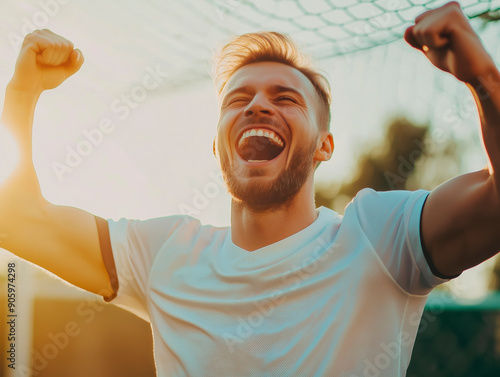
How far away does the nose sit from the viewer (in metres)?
2.18

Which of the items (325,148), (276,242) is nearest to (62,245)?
(276,242)

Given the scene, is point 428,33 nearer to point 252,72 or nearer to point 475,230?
point 475,230

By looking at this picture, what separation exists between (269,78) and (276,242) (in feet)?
2.34

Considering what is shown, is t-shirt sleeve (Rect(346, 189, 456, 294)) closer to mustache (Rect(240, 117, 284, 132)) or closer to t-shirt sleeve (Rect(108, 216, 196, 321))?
mustache (Rect(240, 117, 284, 132))

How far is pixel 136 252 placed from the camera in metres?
2.03

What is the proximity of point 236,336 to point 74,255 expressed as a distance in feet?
2.18

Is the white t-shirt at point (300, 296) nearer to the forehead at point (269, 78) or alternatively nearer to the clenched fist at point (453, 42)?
the clenched fist at point (453, 42)

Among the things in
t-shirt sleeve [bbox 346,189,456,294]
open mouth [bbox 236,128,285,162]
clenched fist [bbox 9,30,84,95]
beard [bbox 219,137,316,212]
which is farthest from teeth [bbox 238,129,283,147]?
clenched fist [bbox 9,30,84,95]

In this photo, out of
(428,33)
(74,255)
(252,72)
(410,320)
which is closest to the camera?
(428,33)

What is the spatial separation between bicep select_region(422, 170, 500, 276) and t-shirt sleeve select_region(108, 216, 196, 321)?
0.98 m

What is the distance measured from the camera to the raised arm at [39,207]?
76.4 inches

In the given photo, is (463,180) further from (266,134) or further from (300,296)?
(266,134)

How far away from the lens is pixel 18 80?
1989 mm

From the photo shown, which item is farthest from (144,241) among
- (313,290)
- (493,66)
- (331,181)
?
(331,181)
